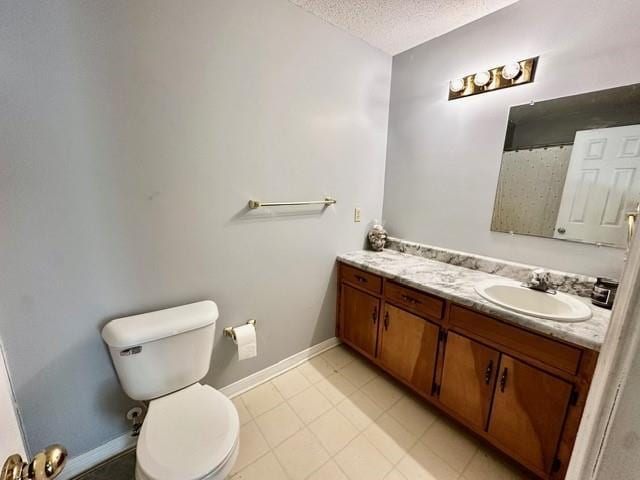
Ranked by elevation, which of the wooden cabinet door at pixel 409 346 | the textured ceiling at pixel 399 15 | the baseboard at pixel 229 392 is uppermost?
the textured ceiling at pixel 399 15

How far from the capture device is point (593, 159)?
4.40ft

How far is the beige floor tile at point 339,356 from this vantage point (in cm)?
209

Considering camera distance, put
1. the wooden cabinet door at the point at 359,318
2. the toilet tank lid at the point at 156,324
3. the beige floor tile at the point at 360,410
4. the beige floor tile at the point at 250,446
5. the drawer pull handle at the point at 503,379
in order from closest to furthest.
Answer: the toilet tank lid at the point at 156,324
the drawer pull handle at the point at 503,379
the beige floor tile at the point at 250,446
the beige floor tile at the point at 360,410
the wooden cabinet door at the point at 359,318

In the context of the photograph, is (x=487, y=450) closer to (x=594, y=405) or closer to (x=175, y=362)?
(x=594, y=405)

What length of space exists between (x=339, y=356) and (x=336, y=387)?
0.34 m

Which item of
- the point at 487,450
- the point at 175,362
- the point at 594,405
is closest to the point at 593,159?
the point at 594,405

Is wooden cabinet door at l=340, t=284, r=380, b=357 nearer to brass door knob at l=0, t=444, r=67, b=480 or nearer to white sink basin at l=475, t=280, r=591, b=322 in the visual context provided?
white sink basin at l=475, t=280, r=591, b=322

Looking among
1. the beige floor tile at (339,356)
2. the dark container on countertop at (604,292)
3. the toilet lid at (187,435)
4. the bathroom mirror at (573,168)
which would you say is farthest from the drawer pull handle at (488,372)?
the toilet lid at (187,435)

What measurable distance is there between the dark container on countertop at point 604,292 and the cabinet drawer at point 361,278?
1060 mm

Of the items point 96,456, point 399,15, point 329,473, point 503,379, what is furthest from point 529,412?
point 399,15

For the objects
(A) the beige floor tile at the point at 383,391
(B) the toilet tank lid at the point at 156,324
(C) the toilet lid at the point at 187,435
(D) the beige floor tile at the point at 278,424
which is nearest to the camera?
(C) the toilet lid at the point at 187,435

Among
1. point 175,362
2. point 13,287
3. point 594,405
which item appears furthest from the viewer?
point 175,362

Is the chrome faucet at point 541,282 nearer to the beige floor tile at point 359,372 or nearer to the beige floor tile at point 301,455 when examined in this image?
the beige floor tile at point 359,372

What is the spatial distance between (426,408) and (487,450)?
0.35m
